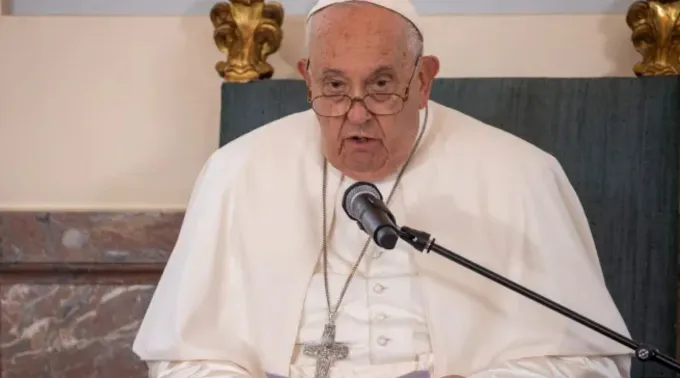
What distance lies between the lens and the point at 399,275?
2.31 meters

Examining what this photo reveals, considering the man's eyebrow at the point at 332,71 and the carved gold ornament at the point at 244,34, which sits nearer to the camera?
the man's eyebrow at the point at 332,71

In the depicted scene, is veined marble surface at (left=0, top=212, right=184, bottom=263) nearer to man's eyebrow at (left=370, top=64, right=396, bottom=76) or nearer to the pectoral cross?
the pectoral cross

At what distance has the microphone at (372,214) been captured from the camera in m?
1.51

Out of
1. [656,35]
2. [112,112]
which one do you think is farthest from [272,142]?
[656,35]

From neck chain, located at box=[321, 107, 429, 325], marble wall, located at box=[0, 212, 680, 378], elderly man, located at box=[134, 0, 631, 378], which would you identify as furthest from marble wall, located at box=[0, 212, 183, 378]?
neck chain, located at box=[321, 107, 429, 325]

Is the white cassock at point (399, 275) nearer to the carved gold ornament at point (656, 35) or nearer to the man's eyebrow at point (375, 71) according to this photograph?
the man's eyebrow at point (375, 71)

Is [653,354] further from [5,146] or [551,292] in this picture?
[5,146]

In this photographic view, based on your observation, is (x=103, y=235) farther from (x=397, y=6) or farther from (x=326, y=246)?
(x=397, y=6)

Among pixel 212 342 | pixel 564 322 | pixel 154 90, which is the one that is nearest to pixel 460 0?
pixel 154 90

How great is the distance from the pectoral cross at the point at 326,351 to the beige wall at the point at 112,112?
1.15m

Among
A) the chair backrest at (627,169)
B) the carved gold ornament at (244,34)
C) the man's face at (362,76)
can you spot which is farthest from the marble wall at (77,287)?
the chair backrest at (627,169)

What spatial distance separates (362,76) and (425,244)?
0.67 meters

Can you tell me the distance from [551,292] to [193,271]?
3.08 feet

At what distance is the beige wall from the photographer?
10.5 feet
